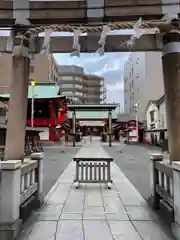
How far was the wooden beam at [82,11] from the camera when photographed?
4191 millimetres

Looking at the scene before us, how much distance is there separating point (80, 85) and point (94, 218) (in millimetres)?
90231

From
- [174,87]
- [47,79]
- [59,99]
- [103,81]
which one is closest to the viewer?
[174,87]

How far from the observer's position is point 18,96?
501 centimetres

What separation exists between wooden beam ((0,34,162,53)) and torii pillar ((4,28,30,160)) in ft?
1.18

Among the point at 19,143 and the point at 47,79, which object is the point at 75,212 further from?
the point at 47,79

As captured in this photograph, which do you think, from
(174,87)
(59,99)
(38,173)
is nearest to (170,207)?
(174,87)

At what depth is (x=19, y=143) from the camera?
4.88 metres

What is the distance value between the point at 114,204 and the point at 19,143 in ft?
8.47

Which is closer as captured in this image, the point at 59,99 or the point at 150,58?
the point at 59,99

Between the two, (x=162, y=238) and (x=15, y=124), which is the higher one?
(x=15, y=124)

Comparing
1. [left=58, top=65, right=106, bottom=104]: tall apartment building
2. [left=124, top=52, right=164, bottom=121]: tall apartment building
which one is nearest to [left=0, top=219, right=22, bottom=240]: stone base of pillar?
[left=124, top=52, right=164, bottom=121]: tall apartment building

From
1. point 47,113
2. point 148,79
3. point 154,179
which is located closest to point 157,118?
point 148,79

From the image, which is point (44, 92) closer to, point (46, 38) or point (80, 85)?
point (46, 38)

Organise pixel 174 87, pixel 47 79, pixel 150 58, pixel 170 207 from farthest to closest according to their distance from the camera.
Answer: pixel 47 79 → pixel 150 58 → pixel 174 87 → pixel 170 207
